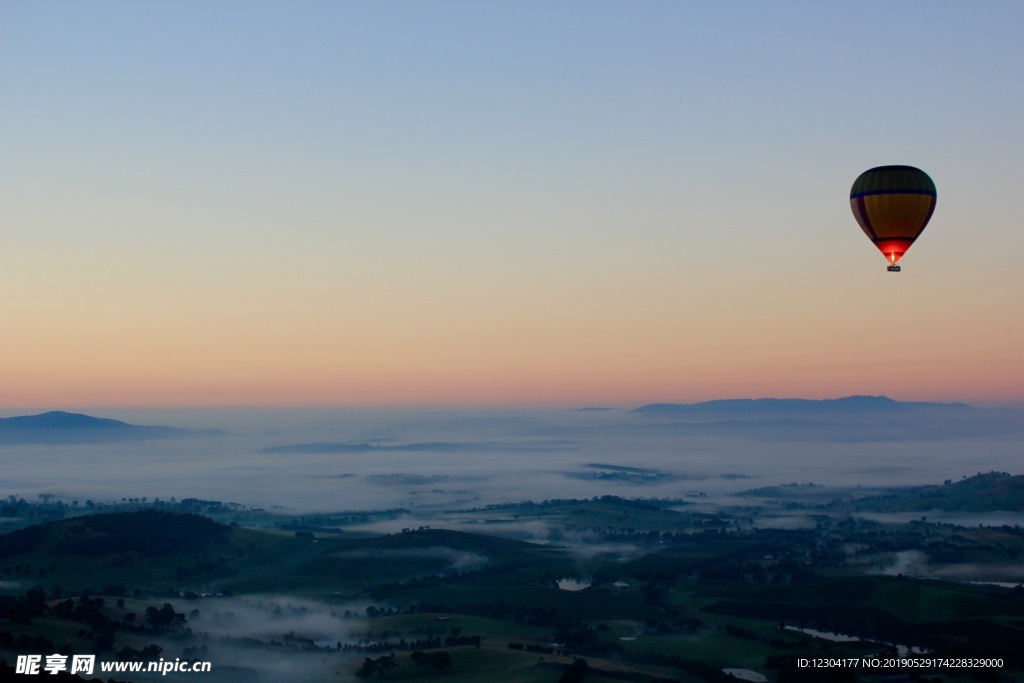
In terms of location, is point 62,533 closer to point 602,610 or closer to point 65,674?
point 602,610

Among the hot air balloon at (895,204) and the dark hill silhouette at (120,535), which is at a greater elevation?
the hot air balloon at (895,204)

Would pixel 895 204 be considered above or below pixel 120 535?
above

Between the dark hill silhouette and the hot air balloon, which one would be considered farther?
the dark hill silhouette

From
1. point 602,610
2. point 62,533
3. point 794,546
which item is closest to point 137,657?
point 602,610

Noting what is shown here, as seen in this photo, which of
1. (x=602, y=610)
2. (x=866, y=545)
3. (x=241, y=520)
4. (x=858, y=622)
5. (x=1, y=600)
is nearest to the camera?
(x=1, y=600)

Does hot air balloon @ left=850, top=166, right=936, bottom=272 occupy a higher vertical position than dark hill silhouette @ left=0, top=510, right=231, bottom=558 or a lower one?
higher

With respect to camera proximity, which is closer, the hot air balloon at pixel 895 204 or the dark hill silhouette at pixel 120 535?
the hot air balloon at pixel 895 204

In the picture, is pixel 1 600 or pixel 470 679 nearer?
pixel 470 679

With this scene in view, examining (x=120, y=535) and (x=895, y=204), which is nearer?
(x=895, y=204)
